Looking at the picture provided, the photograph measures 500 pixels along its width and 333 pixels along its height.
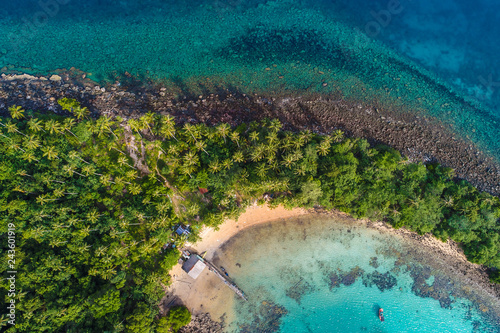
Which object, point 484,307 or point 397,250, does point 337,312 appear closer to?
point 397,250

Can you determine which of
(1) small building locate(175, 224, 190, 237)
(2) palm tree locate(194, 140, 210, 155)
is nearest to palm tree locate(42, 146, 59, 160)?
(2) palm tree locate(194, 140, 210, 155)

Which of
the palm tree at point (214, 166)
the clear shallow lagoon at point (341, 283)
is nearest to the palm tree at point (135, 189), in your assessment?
the palm tree at point (214, 166)

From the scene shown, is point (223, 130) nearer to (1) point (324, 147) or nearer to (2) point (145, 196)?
(1) point (324, 147)

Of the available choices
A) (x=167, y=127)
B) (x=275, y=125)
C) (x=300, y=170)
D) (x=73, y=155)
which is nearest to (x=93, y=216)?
(x=73, y=155)

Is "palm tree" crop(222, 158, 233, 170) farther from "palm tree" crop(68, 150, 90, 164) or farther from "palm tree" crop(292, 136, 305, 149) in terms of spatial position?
"palm tree" crop(68, 150, 90, 164)

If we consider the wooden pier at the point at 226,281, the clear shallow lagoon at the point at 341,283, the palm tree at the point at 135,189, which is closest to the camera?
the palm tree at the point at 135,189

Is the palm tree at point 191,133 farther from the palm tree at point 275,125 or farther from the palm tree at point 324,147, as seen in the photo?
the palm tree at point 324,147
